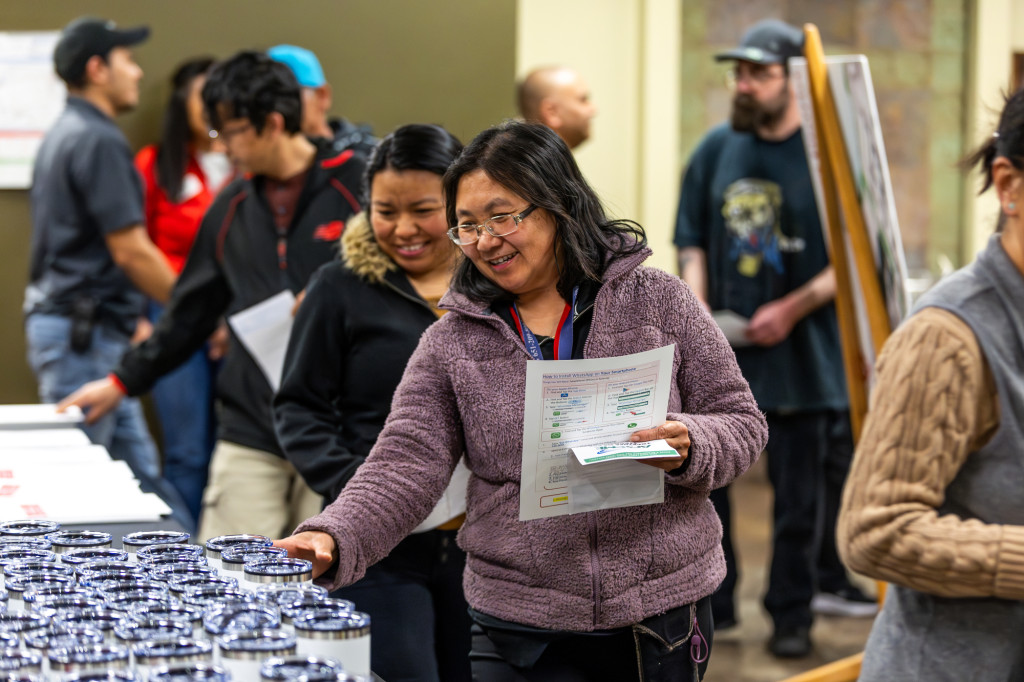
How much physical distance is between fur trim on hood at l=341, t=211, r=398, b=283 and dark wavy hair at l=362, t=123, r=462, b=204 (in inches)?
5.0

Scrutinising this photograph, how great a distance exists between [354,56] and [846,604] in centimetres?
298

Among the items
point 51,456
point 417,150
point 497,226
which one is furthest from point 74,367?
point 497,226

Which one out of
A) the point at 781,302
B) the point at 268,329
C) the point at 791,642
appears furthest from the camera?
the point at 781,302

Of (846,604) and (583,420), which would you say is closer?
(583,420)

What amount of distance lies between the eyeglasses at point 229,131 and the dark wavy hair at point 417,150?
0.88 metres

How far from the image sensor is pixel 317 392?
98.7 inches

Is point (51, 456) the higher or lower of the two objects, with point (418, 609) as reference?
higher

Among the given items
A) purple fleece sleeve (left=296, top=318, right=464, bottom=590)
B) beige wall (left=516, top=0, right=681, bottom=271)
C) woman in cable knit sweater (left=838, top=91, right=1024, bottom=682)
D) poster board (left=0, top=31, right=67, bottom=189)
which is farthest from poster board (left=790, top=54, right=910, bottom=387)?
beige wall (left=516, top=0, right=681, bottom=271)

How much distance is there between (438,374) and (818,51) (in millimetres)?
1338

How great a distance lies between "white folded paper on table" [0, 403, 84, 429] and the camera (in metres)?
3.14

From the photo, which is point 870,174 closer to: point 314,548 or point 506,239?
point 506,239

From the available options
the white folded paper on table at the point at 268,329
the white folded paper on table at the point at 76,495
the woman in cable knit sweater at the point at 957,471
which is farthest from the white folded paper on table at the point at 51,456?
the woman in cable knit sweater at the point at 957,471

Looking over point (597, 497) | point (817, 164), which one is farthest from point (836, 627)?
point (597, 497)

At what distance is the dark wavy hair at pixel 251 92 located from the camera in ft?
10.8
